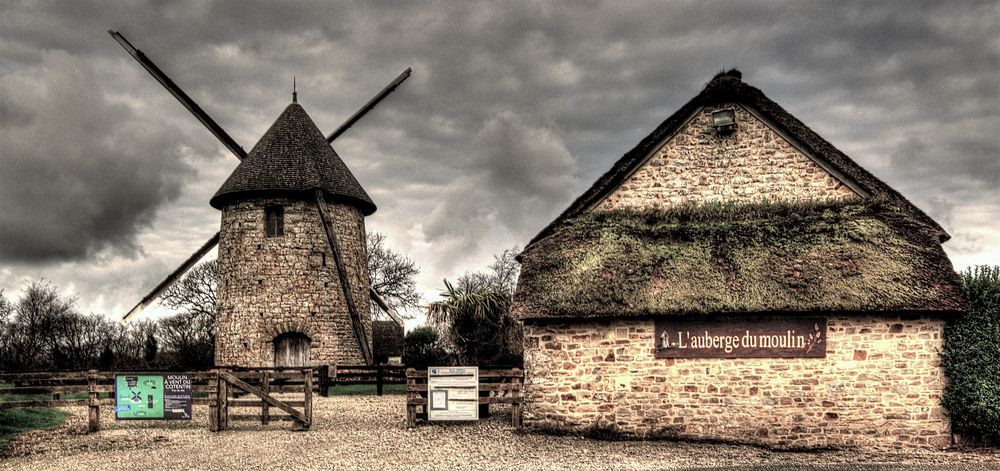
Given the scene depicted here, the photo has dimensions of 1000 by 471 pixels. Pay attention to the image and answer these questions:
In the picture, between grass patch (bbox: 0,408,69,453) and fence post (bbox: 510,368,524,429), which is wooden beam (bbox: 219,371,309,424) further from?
fence post (bbox: 510,368,524,429)

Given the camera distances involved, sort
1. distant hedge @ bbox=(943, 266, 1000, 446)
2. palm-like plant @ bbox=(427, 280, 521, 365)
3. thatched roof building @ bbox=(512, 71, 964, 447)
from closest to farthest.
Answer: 1. distant hedge @ bbox=(943, 266, 1000, 446)
2. thatched roof building @ bbox=(512, 71, 964, 447)
3. palm-like plant @ bbox=(427, 280, 521, 365)

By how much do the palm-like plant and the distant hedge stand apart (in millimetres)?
10972

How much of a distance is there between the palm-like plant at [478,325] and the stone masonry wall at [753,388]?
283 inches

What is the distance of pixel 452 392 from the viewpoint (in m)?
15.2

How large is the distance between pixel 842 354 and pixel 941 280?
206 centimetres

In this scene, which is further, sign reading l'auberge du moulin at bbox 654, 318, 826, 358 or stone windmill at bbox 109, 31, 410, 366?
stone windmill at bbox 109, 31, 410, 366

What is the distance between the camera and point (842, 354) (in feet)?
42.5

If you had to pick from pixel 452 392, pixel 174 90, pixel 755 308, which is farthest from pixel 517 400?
pixel 174 90

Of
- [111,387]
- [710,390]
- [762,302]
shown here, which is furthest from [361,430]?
[762,302]

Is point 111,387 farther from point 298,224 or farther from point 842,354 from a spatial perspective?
point 842,354

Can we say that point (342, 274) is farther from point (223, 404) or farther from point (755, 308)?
point (755, 308)

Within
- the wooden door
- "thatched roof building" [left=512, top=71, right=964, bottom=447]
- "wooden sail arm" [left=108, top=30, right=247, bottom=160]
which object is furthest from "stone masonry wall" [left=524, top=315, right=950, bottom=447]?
"wooden sail arm" [left=108, top=30, right=247, bottom=160]

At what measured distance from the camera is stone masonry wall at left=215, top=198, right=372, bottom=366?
80.2ft

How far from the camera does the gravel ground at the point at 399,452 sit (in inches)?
446
